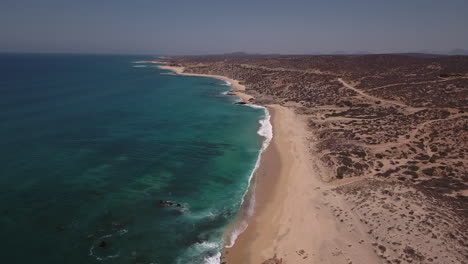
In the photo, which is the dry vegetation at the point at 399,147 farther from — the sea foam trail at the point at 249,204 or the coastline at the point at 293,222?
the sea foam trail at the point at 249,204

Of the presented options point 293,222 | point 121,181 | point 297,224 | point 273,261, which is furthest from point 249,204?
point 121,181

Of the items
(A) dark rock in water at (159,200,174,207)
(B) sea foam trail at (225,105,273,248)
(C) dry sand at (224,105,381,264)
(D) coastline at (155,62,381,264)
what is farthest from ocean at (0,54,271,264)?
(C) dry sand at (224,105,381,264)

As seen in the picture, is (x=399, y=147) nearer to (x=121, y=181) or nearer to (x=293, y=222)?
(x=293, y=222)

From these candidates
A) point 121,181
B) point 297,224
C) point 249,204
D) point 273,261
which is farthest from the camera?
point 121,181

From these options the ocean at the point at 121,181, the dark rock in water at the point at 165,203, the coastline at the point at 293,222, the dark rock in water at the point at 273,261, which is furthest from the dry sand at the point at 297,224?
the dark rock in water at the point at 165,203

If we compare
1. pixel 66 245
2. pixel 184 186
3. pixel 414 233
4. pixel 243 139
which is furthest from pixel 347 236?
pixel 243 139

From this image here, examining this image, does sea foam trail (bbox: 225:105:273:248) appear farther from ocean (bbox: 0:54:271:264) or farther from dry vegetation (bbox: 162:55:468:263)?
dry vegetation (bbox: 162:55:468:263)

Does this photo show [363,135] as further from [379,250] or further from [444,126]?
[379,250]
